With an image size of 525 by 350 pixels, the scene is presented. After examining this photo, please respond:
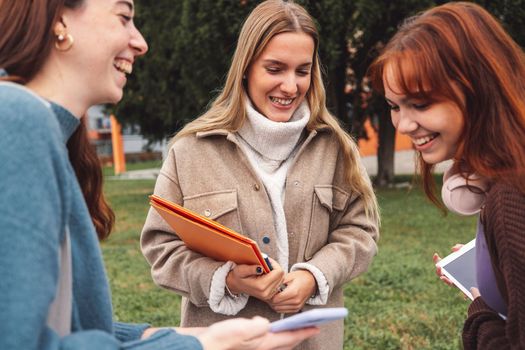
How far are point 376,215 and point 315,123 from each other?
0.46m

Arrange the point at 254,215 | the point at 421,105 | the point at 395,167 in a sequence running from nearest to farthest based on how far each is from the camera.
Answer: the point at 421,105, the point at 254,215, the point at 395,167

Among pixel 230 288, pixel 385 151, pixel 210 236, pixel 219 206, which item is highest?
pixel 210 236

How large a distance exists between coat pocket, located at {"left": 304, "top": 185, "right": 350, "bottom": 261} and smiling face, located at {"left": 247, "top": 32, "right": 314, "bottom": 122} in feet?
1.10

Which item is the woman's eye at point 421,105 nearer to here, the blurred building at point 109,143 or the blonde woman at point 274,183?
the blonde woman at point 274,183

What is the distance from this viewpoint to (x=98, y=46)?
5.21 feet

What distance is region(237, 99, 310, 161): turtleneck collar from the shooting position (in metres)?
2.59

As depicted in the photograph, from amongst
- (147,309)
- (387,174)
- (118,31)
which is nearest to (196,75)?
(387,174)

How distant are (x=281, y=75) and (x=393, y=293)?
398 centimetres

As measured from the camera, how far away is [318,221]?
261 cm

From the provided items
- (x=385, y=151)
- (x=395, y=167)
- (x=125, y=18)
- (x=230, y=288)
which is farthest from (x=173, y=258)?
(x=395, y=167)

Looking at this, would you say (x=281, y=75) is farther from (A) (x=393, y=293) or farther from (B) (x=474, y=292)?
(A) (x=393, y=293)

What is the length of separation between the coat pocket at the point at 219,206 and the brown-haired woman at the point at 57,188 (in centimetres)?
74

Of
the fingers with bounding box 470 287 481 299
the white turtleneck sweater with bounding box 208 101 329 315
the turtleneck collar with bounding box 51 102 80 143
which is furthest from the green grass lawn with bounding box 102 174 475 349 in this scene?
the turtleneck collar with bounding box 51 102 80 143

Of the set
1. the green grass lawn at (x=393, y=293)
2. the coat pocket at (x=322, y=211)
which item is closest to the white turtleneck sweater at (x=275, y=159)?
the coat pocket at (x=322, y=211)
